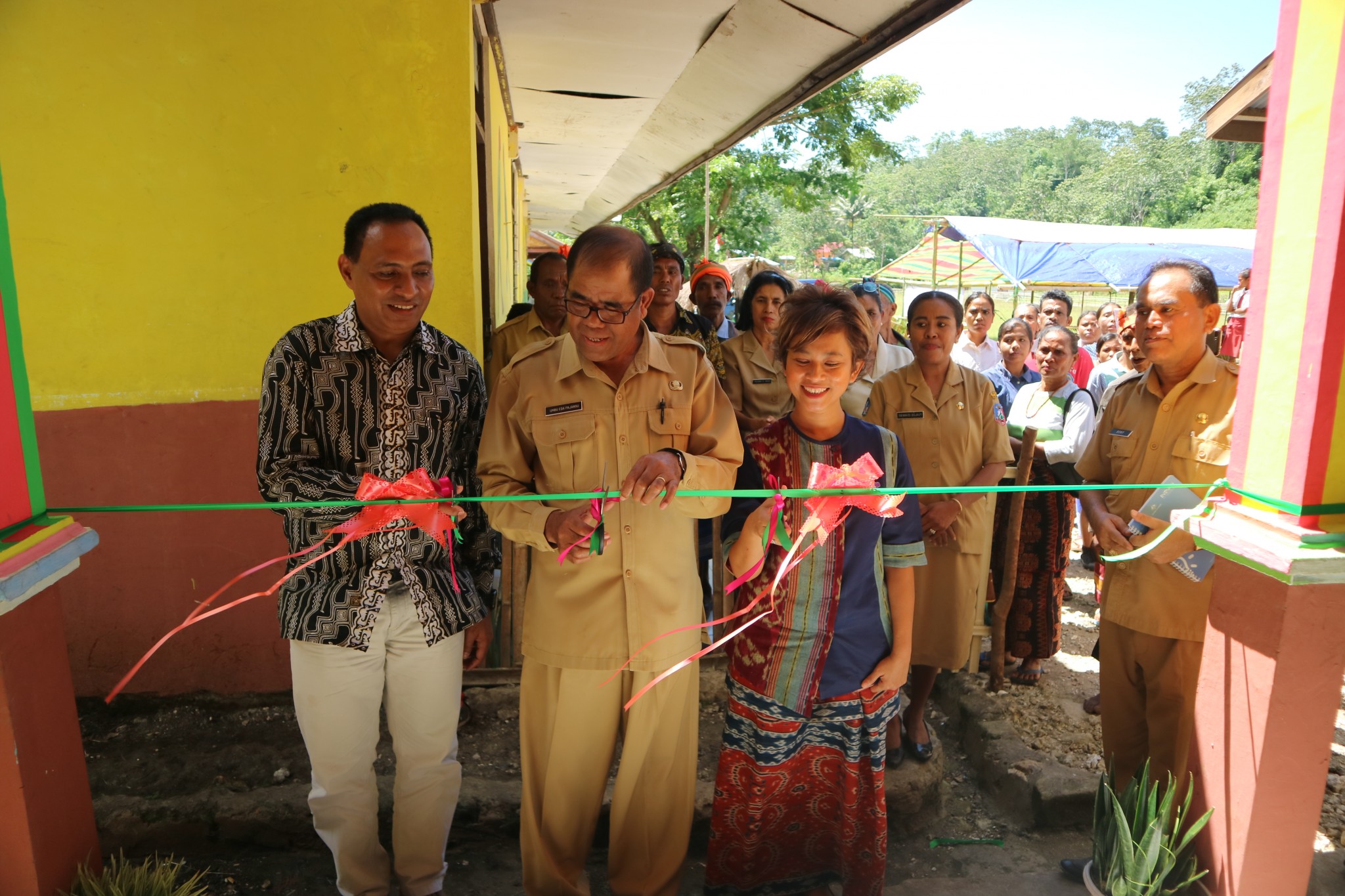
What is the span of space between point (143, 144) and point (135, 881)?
273cm

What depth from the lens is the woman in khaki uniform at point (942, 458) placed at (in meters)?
3.52

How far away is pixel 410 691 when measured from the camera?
247 centimetres

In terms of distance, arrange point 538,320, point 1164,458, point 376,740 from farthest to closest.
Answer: point 538,320 → point 1164,458 → point 376,740

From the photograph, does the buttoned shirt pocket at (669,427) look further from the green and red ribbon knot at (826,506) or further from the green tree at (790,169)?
the green tree at (790,169)

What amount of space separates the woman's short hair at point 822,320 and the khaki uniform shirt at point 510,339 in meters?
1.93

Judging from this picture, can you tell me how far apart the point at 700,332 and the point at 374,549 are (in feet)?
7.59

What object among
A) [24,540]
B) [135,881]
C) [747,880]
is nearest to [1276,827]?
[747,880]

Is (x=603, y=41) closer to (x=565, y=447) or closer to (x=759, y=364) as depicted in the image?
(x=759, y=364)

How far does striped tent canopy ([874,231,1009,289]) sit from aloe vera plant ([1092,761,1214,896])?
68.7 ft

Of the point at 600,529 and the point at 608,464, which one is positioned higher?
the point at 608,464

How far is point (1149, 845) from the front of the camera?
210 centimetres

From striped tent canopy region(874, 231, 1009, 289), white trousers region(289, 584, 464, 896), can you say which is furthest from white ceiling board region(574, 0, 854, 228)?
striped tent canopy region(874, 231, 1009, 289)

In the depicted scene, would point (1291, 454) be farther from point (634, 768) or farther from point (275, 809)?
point (275, 809)

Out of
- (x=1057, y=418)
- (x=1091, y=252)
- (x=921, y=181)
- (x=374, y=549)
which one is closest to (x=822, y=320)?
(x=374, y=549)
